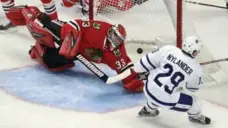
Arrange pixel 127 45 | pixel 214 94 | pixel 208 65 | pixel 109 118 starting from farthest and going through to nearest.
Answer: pixel 127 45, pixel 208 65, pixel 214 94, pixel 109 118

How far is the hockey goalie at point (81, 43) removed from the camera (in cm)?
245

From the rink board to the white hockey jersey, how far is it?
335mm

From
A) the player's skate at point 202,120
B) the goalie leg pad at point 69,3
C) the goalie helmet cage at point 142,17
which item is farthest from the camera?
the goalie leg pad at point 69,3

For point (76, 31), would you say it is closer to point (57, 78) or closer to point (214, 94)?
point (57, 78)

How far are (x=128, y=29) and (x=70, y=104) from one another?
2.97 feet

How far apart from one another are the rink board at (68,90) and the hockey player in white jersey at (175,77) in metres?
0.31

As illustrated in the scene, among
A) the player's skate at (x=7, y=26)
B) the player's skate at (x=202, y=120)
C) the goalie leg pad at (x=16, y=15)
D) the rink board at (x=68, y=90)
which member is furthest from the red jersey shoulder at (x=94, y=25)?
the player's skate at (x=7, y=26)

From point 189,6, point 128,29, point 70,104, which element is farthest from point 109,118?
point 189,6

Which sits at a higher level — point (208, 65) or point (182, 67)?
point (182, 67)

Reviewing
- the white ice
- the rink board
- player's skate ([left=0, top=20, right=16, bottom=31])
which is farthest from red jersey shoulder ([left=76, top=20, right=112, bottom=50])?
player's skate ([left=0, top=20, right=16, bottom=31])

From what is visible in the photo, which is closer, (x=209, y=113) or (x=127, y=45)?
(x=209, y=113)

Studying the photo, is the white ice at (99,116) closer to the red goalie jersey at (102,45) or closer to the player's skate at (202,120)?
the player's skate at (202,120)

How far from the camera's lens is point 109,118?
7.27 feet

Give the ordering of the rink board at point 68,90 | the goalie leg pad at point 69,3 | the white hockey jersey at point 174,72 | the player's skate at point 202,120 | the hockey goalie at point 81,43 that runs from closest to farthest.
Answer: the white hockey jersey at point 174,72 → the player's skate at point 202,120 → the rink board at point 68,90 → the hockey goalie at point 81,43 → the goalie leg pad at point 69,3
